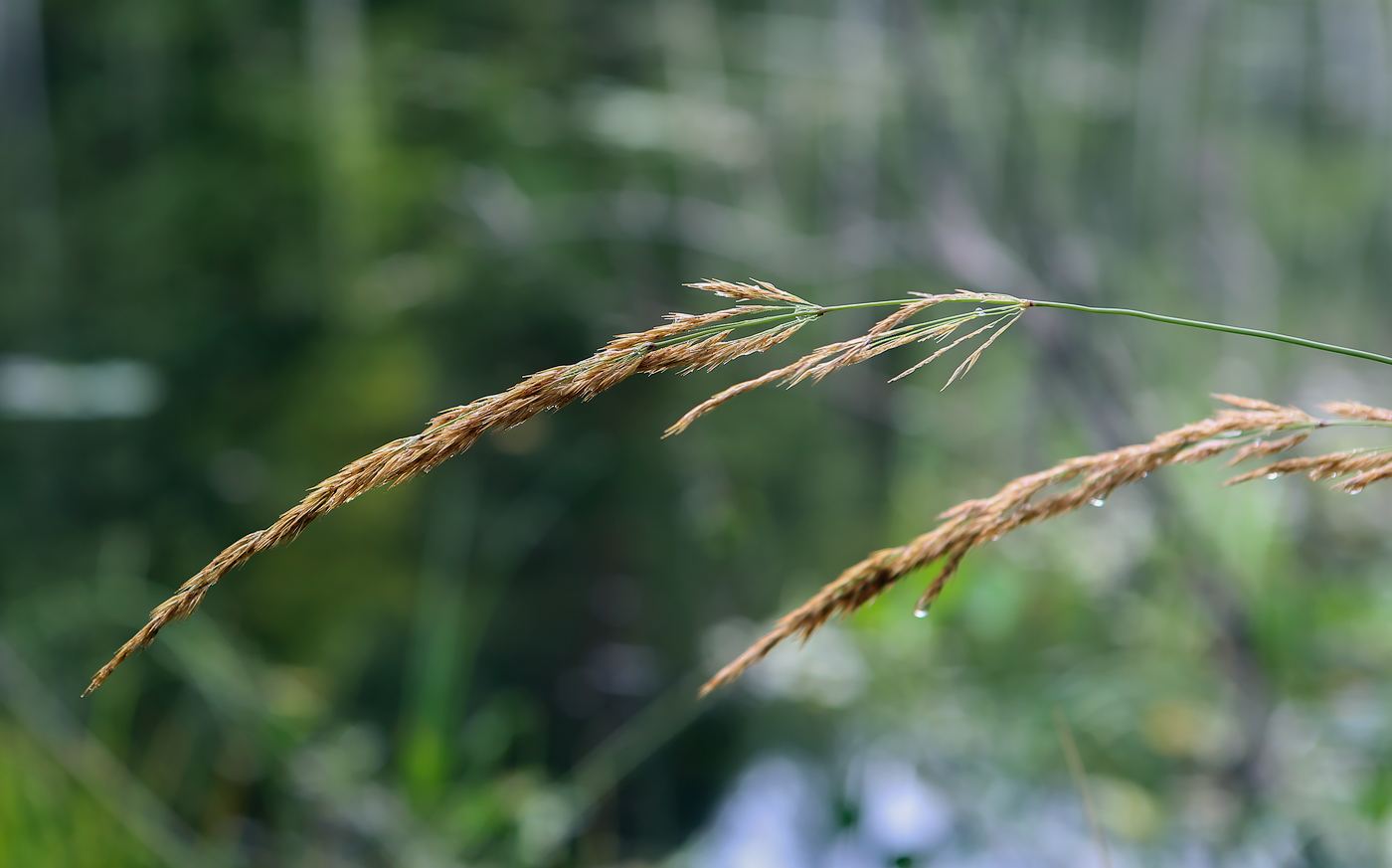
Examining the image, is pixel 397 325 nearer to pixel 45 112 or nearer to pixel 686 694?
pixel 45 112

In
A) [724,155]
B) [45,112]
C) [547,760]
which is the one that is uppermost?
[45,112]

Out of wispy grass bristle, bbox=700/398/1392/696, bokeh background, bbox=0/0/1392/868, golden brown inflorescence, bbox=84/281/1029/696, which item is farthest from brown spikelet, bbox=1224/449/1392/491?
bokeh background, bbox=0/0/1392/868

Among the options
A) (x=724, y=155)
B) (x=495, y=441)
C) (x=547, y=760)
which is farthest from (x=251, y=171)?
(x=547, y=760)

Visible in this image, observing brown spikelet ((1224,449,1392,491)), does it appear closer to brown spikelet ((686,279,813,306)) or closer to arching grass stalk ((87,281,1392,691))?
arching grass stalk ((87,281,1392,691))

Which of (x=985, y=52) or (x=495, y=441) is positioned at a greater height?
(x=985, y=52)

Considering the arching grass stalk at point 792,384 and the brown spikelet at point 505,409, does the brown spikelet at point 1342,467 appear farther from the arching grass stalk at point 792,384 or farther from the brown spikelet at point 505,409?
the brown spikelet at point 505,409

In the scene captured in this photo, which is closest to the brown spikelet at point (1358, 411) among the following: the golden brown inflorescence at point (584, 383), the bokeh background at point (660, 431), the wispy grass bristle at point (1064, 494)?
the wispy grass bristle at point (1064, 494)

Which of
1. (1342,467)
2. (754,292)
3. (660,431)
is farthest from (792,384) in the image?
(660,431)
